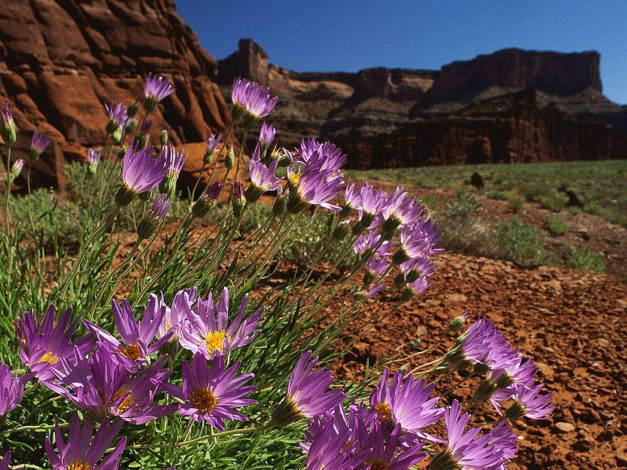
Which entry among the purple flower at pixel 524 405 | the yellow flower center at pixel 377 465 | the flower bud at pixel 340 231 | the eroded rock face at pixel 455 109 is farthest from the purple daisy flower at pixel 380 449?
the eroded rock face at pixel 455 109

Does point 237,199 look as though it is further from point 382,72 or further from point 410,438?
point 382,72

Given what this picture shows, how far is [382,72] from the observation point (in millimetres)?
88500

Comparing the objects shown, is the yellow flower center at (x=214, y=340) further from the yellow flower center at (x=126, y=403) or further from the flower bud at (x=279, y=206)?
the flower bud at (x=279, y=206)

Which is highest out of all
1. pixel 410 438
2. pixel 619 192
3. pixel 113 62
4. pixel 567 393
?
pixel 113 62

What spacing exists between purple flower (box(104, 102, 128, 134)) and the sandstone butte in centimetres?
457

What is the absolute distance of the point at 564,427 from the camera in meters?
2.03

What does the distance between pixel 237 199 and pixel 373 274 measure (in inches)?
32.3

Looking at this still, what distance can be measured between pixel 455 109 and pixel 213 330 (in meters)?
87.1

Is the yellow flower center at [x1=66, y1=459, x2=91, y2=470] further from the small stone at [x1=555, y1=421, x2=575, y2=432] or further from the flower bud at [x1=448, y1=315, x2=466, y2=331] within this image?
the small stone at [x1=555, y1=421, x2=575, y2=432]

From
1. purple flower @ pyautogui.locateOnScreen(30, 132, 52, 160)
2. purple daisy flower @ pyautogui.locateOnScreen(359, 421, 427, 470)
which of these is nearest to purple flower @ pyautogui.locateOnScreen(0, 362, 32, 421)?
purple daisy flower @ pyautogui.locateOnScreen(359, 421, 427, 470)

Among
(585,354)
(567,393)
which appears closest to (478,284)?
(585,354)

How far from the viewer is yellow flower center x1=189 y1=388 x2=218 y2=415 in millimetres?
765

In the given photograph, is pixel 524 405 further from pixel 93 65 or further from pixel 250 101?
pixel 93 65

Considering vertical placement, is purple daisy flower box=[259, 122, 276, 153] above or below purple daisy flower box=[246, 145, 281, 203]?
above
